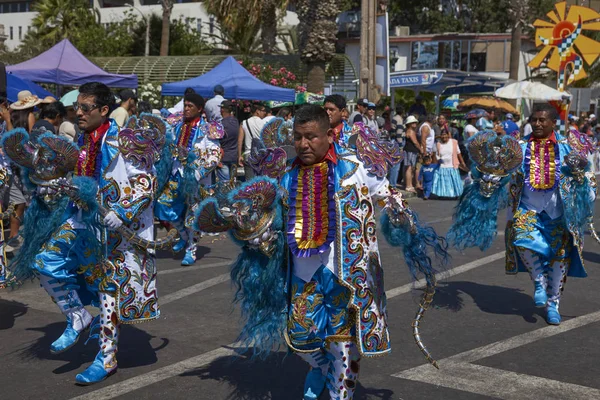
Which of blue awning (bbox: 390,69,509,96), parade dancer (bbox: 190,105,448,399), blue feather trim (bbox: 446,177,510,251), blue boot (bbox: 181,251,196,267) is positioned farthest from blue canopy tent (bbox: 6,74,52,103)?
blue awning (bbox: 390,69,509,96)

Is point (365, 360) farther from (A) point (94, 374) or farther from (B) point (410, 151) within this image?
(B) point (410, 151)

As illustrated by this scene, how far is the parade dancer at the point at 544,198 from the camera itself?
668cm

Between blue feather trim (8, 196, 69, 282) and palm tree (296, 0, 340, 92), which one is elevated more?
palm tree (296, 0, 340, 92)

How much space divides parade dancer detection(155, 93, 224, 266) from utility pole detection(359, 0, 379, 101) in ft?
32.8

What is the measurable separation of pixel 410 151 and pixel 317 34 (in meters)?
6.30

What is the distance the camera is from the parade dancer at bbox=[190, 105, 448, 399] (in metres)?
4.09

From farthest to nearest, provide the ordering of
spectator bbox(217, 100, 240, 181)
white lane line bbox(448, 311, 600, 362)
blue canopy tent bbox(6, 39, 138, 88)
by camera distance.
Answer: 1. blue canopy tent bbox(6, 39, 138, 88)
2. spectator bbox(217, 100, 240, 181)
3. white lane line bbox(448, 311, 600, 362)

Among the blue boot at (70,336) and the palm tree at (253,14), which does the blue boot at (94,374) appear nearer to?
the blue boot at (70,336)

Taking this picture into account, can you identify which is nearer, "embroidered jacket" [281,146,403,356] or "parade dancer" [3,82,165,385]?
"embroidered jacket" [281,146,403,356]

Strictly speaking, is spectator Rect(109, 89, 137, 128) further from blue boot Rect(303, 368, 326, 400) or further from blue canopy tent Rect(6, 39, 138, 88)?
blue boot Rect(303, 368, 326, 400)

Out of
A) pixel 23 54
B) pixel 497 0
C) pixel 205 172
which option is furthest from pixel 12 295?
pixel 497 0

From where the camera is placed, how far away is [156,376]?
5.12 metres

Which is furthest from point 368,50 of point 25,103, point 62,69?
point 25,103

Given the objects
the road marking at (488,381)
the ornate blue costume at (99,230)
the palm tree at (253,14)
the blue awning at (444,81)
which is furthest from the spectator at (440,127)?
the palm tree at (253,14)
